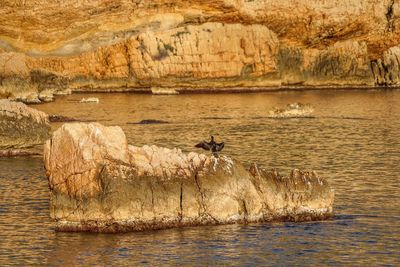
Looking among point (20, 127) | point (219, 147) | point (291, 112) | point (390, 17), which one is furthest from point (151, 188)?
point (390, 17)

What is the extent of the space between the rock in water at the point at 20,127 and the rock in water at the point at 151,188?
17050mm

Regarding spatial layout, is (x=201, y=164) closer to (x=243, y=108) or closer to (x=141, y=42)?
(x=243, y=108)

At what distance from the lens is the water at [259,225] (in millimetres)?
25141

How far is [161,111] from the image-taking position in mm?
68375

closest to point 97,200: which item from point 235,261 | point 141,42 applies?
point 235,261

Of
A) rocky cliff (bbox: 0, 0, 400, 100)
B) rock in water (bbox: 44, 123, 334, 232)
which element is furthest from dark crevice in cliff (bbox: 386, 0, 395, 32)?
rock in water (bbox: 44, 123, 334, 232)

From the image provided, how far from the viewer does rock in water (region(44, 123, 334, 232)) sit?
27016 mm

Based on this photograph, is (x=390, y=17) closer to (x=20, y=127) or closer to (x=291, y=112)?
(x=291, y=112)

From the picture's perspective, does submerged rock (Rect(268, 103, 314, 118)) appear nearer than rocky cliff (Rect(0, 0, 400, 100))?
Yes

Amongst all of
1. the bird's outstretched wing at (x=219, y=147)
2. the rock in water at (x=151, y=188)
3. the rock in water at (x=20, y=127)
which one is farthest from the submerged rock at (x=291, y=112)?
the rock in water at (x=151, y=188)

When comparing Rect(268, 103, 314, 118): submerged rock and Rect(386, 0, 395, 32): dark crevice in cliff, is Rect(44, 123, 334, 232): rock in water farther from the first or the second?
Rect(386, 0, 395, 32): dark crevice in cliff

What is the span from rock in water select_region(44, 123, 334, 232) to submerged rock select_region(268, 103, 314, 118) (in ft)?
114

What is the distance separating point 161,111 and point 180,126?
11.4m

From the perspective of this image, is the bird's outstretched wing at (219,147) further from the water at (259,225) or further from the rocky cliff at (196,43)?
the rocky cliff at (196,43)
